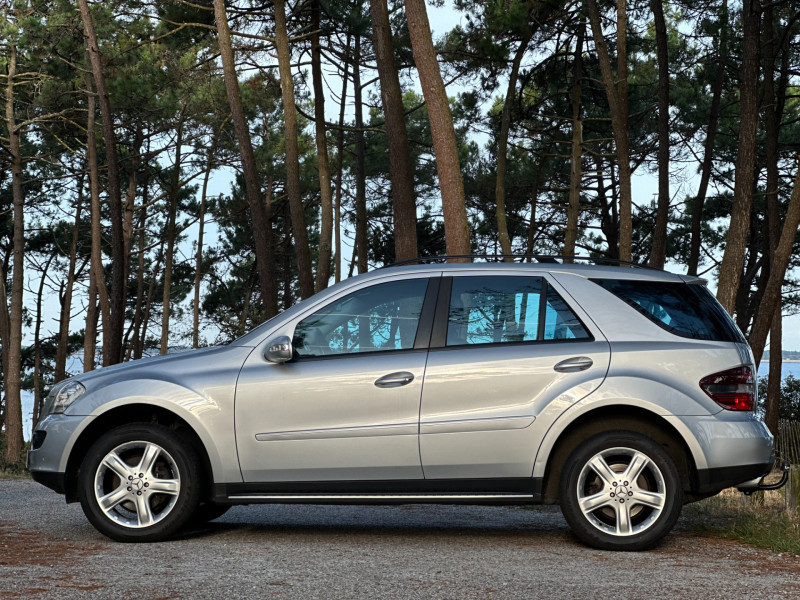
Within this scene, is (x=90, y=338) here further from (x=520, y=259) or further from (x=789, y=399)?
(x=520, y=259)

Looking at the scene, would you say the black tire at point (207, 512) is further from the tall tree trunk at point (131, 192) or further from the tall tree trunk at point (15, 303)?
the tall tree trunk at point (131, 192)

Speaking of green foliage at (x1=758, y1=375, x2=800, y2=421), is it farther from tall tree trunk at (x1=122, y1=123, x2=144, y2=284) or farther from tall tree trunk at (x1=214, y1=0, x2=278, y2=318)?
tall tree trunk at (x1=122, y1=123, x2=144, y2=284)

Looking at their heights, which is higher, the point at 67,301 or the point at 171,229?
the point at 171,229

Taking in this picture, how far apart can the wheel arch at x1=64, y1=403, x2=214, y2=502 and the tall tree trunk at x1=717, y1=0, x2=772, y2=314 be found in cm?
919

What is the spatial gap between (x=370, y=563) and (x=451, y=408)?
3.69 ft

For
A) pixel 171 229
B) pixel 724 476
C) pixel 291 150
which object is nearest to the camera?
pixel 724 476

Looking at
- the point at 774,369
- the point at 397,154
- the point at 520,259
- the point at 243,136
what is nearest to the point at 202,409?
the point at 520,259

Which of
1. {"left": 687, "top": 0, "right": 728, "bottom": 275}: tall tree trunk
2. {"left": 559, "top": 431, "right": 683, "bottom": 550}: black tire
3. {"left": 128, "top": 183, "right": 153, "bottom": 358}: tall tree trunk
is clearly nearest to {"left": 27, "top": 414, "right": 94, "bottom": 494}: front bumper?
{"left": 559, "top": 431, "right": 683, "bottom": 550}: black tire

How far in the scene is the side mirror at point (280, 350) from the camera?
21.7 feet

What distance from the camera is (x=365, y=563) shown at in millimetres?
5938

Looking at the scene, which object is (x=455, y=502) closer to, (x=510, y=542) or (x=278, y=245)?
(x=510, y=542)

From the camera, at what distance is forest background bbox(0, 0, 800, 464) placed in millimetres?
17156

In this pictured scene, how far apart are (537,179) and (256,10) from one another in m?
12.4

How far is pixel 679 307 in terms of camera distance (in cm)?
667
